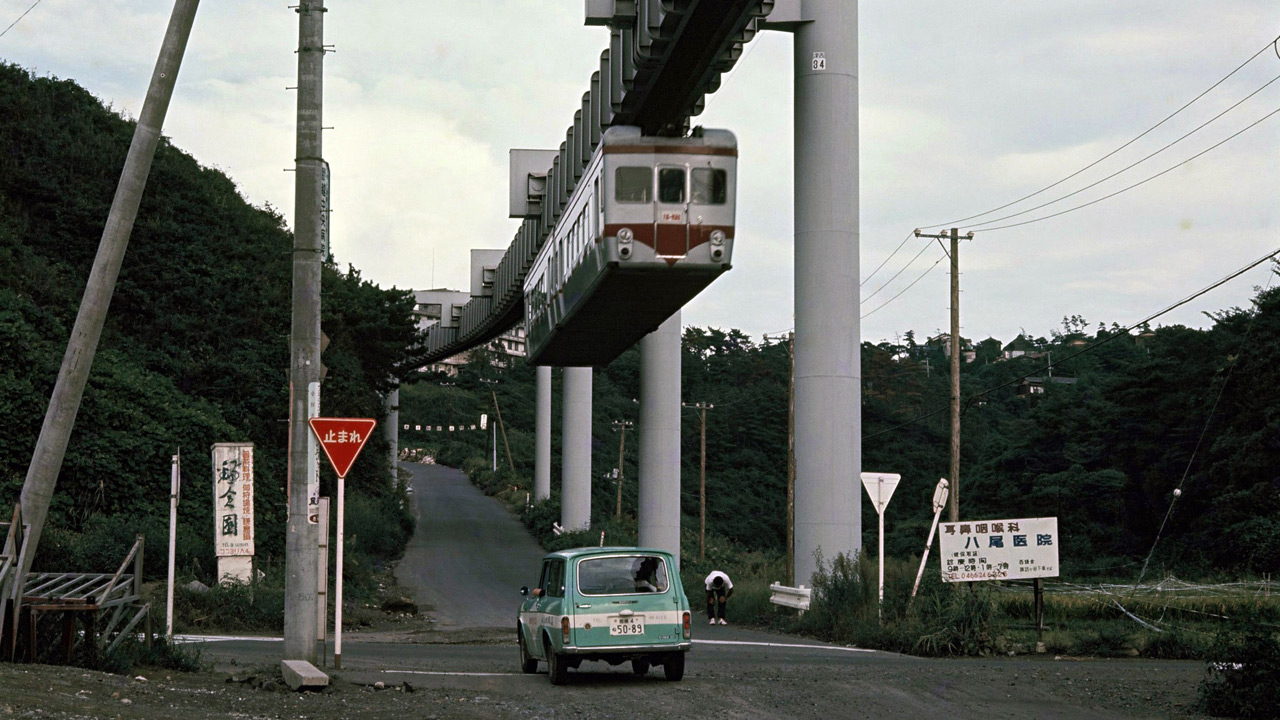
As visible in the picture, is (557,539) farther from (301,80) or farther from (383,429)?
(301,80)

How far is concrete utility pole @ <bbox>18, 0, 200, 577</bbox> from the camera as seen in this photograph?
14.0 m

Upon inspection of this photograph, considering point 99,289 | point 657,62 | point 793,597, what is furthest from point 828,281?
point 99,289

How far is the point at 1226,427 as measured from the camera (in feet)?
211

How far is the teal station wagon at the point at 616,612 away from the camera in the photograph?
15070 millimetres

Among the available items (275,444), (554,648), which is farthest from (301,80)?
(275,444)

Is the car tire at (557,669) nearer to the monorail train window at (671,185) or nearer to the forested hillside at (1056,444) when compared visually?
the monorail train window at (671,185)

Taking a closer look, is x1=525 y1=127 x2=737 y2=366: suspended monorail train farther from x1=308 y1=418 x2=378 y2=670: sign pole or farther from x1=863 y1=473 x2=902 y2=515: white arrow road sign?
x1=308 y1=418 x2=378 y2=670: sign pole

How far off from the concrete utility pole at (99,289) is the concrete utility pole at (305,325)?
4.78ft

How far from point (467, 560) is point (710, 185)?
3504cm

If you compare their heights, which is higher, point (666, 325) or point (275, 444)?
point (666, 325)

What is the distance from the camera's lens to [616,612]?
15.1 m

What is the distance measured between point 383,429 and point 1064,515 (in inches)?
1514

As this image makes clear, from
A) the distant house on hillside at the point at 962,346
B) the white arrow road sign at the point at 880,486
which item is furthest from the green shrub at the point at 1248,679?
the distant house on hillside at the point at 962,346

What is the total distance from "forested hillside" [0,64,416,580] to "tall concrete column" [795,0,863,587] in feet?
47.9
